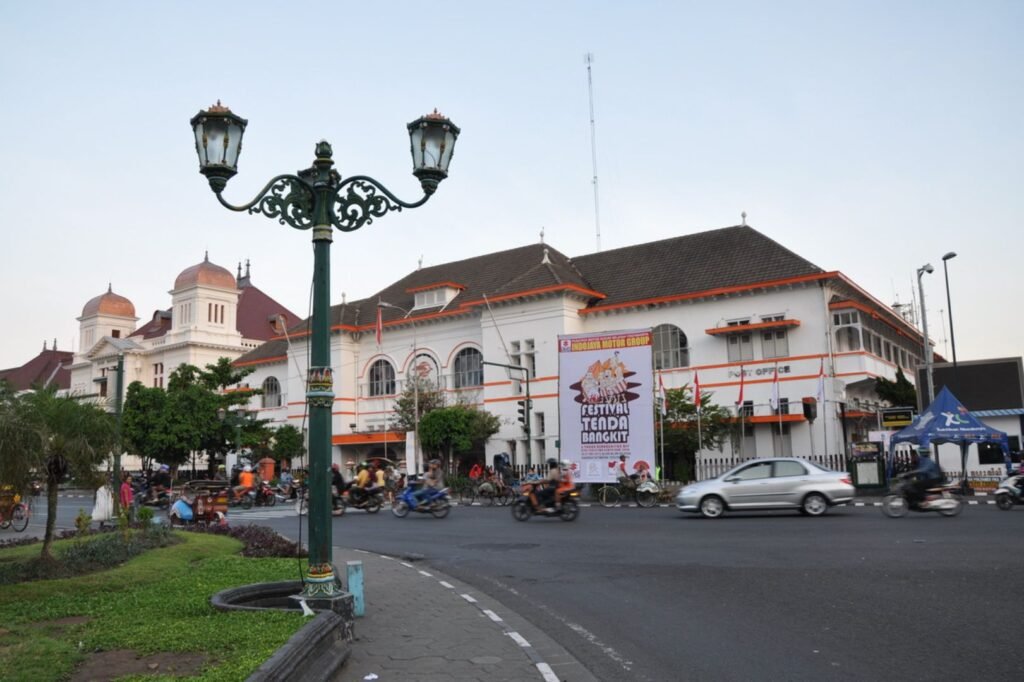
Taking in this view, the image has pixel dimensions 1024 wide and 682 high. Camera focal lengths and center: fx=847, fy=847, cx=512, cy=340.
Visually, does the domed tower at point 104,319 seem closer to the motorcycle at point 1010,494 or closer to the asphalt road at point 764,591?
the asphalt road at point 764,591

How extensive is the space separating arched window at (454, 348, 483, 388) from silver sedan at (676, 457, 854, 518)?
1106 inches

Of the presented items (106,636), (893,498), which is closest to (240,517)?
(893,498)

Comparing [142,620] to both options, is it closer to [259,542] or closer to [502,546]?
[259,542]

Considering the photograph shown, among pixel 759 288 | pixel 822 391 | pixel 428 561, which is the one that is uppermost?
pixel 759 288

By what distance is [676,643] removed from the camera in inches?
296

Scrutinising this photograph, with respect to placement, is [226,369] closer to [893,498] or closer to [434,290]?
[434,290]

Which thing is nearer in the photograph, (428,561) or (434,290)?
(428,561)

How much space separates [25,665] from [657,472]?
2679cm

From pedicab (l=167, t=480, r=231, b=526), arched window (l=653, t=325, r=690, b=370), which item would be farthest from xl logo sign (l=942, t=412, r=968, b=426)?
pedicab (l=167, t=480, r=231, b=526)

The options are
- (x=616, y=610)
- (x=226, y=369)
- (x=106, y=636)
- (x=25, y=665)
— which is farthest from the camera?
(x=226, y=369)

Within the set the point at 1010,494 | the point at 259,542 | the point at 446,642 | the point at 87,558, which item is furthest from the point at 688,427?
the point at 446,642

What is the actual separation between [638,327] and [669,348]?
7.34 ft

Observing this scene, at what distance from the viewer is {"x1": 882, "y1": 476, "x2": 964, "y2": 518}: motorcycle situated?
18953 millimetres

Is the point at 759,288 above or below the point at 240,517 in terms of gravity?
above
